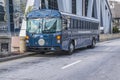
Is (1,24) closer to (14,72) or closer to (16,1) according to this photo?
(16,1)

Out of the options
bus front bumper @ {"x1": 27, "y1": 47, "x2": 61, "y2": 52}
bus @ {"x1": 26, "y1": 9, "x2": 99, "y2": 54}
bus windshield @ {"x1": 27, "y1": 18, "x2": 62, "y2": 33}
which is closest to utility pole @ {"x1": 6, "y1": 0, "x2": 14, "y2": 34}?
bus @ {"x1": 26, "y1": 9, "x2": 99, "y2": 54}

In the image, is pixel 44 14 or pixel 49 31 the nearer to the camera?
pixel 49 31

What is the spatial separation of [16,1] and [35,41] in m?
39.3

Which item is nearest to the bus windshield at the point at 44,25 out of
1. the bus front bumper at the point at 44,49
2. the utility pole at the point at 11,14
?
the bus front bumper at the point at 44,49

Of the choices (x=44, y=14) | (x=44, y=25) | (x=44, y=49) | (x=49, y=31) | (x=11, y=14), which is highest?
(x=11, y=14)

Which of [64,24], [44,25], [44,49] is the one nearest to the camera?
[44,49]

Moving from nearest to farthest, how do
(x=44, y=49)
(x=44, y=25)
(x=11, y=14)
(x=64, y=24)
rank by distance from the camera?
(x=44, y=49)
(x=44, y=25)
(x=64, y=24)
(x=11, y=14)

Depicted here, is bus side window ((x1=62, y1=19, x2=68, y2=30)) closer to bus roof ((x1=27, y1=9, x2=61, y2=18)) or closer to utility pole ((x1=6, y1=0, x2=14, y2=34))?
bus roof ((x1=27, y1=9, x2=61, y2=18))

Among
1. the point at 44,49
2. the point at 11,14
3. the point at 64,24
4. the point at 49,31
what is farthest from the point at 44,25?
the point at 11,14

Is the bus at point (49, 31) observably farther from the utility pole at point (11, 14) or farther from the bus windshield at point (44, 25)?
the utility pole at point (11, 14)

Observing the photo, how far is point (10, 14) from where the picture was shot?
2349 inches

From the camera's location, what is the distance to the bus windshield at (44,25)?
66.2 ft

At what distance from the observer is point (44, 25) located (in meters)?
20.4

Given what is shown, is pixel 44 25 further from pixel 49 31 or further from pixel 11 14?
pixel 11 14
